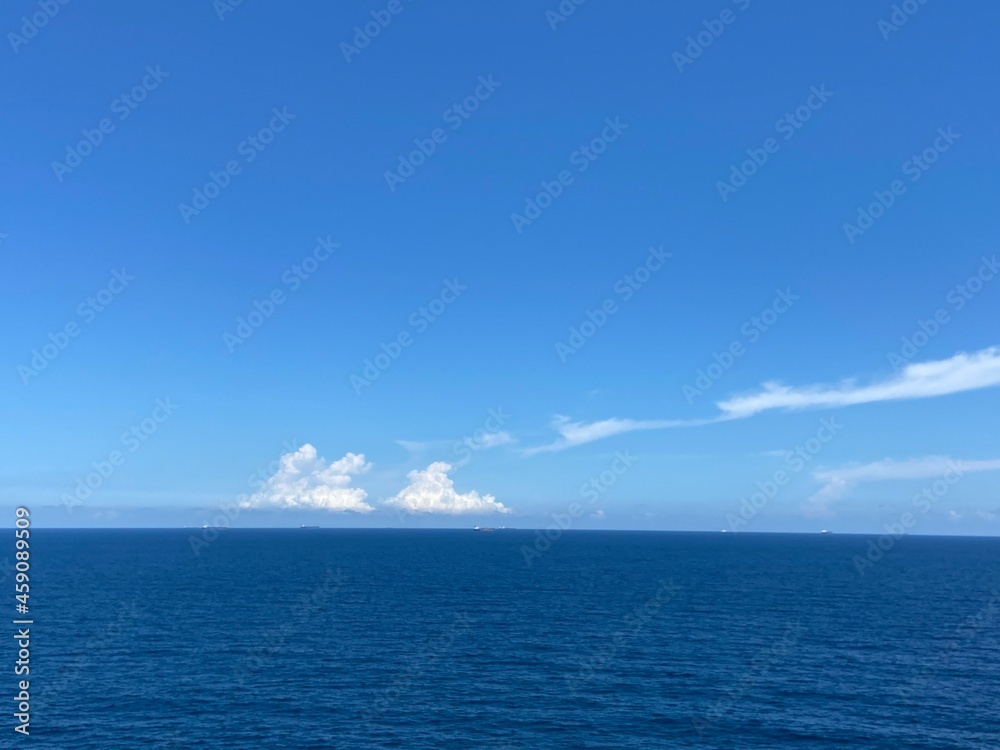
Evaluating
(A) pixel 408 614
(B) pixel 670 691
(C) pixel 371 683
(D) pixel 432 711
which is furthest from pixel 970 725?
(A) pixel 408 614

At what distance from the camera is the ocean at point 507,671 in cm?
6009

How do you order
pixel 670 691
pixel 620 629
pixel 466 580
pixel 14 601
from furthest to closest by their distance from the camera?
pixel 466 580, pixel 14 601, pixel 620 629, pixel 670 691

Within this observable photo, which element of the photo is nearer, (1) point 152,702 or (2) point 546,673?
(1) point 152,702

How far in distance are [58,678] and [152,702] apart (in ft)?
53.7

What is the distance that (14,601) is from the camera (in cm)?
12850

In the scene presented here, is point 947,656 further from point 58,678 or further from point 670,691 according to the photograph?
point 58,678

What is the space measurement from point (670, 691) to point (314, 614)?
2631 inches

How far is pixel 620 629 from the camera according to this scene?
101625 millimetres

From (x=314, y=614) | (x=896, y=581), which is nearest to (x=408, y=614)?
(x=314, y=614)

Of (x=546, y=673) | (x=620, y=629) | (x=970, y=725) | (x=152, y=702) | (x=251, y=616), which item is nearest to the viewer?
(x=970, y=725)

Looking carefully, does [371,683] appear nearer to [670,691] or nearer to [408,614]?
[670,691]

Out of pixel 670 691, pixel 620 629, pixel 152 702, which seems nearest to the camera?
pixel 152 702

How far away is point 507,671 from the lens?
78312mm

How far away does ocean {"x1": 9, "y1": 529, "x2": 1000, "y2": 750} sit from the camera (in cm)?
6009
